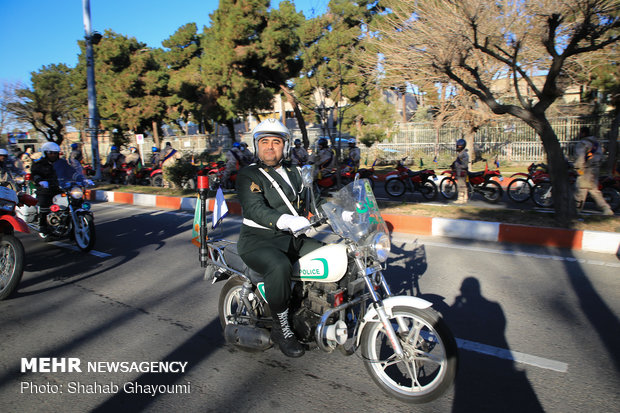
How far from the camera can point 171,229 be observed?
8.63 meters

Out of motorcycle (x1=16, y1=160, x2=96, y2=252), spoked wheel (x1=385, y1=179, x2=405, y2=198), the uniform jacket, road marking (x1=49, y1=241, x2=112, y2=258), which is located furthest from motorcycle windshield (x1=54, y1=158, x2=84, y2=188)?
spoked wheel (x1=385, y1=179, x2=405, y2=198)

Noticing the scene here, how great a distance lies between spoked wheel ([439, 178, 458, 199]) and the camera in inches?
453

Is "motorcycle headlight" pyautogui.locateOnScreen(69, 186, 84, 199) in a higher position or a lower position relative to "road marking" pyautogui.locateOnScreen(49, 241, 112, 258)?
higher

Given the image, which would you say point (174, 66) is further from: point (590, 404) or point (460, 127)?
point (590, 404)

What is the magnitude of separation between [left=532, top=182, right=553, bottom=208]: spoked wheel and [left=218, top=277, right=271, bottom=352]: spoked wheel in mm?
9083

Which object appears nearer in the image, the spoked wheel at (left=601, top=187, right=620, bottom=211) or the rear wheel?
the spoked wheel at (left=601, top=187, right=620, bottom=211)

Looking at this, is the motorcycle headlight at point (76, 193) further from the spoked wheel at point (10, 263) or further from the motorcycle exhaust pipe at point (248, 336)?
the motorcycle exhaust pipe at point (248, 336)

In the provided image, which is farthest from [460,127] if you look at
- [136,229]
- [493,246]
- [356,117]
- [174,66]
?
[174,66]

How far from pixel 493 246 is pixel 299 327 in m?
4.70

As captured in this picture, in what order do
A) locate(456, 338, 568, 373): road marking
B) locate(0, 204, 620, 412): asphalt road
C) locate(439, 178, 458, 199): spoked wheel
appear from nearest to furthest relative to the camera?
locate(0, 204, 620, 412): asphalt road
locate(456, 338, 568, 373): road marking
locate(439, 178, 458, 199): spoked wheel

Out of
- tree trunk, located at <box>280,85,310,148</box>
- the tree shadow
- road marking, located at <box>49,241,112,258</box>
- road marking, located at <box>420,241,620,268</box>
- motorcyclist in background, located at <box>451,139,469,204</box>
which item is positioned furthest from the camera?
tree trunk, located at <box>280,85,310,148</box>

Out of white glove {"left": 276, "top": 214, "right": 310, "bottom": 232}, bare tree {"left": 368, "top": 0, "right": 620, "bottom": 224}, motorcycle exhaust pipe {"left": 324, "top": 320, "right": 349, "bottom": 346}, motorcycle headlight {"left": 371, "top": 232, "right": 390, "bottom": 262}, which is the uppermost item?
bare tree {"left": 368, "top": 0, "right": 620, "bottom": 224}

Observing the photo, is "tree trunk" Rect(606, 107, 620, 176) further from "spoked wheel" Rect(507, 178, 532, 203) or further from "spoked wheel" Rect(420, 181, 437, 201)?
"spoked wheel" Rect(420, 181, 437, 201)

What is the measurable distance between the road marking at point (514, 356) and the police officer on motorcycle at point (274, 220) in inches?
55.8
